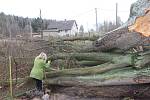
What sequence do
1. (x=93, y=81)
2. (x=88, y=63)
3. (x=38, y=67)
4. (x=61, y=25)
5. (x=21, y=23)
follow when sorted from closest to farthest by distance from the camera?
(x=93, y=81)
(x=38, y=67)
(x=88, y=63)
(x=21, y=23)
(x=61, y=25)

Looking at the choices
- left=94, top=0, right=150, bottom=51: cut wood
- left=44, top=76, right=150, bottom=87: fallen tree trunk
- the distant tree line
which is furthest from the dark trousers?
the distant tree line

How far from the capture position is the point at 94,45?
404 inches

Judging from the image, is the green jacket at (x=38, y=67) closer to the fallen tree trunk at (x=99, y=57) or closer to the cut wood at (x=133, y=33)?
the fallen tree trunk at (x=99, y=57)

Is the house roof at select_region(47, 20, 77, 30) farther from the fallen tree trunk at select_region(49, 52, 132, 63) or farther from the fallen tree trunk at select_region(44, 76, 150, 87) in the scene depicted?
the fallen tree trunk at select_region(44, 76, 150, 87)

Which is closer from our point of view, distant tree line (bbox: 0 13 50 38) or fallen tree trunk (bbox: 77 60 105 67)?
fallen tree trunk (bbox: 77 60 105 67)

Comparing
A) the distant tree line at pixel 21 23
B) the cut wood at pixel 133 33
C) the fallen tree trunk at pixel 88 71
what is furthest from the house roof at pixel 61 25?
the fallen tree trunk at pixel 88 71

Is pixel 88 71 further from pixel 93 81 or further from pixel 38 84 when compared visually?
pixel 38 84

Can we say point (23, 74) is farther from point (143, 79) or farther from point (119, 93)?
point (143, 79)

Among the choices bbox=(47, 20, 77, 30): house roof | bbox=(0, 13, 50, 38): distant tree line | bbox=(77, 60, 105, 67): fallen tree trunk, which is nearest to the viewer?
bbox=(77, 60, 105, 67): fallen tree trunk

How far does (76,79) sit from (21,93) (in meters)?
1.58

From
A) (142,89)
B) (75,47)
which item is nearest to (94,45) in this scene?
(75,47)

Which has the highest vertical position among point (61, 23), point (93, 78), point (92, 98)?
point (61, 23)

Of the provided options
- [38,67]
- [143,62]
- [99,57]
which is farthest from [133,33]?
[38,67]

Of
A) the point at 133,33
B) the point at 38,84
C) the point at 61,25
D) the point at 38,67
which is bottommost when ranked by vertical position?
the point at 38,84
